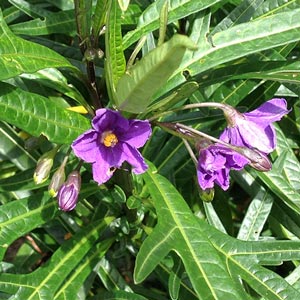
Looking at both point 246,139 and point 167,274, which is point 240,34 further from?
point 167,274

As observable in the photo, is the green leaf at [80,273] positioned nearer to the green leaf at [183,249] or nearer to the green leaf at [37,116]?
the green leaf at [183,249]

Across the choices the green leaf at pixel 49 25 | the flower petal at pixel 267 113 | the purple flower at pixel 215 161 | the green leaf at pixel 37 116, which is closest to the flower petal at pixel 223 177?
the purple flower at pixel 215 161

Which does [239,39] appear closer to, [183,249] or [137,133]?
[137,133]

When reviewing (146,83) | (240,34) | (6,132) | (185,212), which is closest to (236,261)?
(185,212)

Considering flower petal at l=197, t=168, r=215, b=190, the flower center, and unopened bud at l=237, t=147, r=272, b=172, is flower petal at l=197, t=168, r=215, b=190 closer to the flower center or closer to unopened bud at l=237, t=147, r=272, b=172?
unopened bud at l=237, t=147, r=272, b=172

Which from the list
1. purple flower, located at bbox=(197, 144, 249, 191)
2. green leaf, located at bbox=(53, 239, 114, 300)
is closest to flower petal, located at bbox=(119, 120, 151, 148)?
purple flower, located at bbox=(197, 144, 249, 191)

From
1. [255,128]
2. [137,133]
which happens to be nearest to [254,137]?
[255,128]

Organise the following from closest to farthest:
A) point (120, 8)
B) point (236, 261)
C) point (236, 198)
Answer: point (120, 8)
point (236, 261)
point (236, 198)
